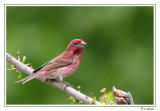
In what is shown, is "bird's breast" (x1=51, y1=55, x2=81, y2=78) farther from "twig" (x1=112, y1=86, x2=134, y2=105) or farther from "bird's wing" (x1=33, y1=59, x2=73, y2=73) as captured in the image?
"twig" (x1=112, y1=86, x2=134, y2=105)

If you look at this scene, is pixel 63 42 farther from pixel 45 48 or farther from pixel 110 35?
pixel 110 35

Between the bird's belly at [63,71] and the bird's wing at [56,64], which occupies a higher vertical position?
the bird's wing at [56,64]

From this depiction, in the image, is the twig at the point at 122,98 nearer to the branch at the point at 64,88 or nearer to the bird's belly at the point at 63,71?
the branch at the point at 64,88

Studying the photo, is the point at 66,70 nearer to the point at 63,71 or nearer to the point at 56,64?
the point at 63,71

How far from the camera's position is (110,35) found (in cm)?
845

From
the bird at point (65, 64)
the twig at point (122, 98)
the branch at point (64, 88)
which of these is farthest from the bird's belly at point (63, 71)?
the twig at point (122, 98)

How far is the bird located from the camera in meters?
5.41

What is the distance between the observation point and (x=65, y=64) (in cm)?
576

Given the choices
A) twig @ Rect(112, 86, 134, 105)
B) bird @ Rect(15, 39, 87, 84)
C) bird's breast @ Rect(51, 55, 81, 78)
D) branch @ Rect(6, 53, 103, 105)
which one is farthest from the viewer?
bird's breast @ Rect(51, 55, 81, 78)

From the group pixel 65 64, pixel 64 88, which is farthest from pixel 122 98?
pixel 65 64

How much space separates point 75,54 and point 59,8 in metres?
3.04

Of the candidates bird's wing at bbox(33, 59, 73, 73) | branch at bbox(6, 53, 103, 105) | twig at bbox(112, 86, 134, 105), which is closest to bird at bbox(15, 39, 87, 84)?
bird's wing at bbox(33, 59, 73, 73)

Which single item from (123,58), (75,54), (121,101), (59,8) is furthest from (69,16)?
(121,101)

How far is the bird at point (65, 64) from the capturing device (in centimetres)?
541
